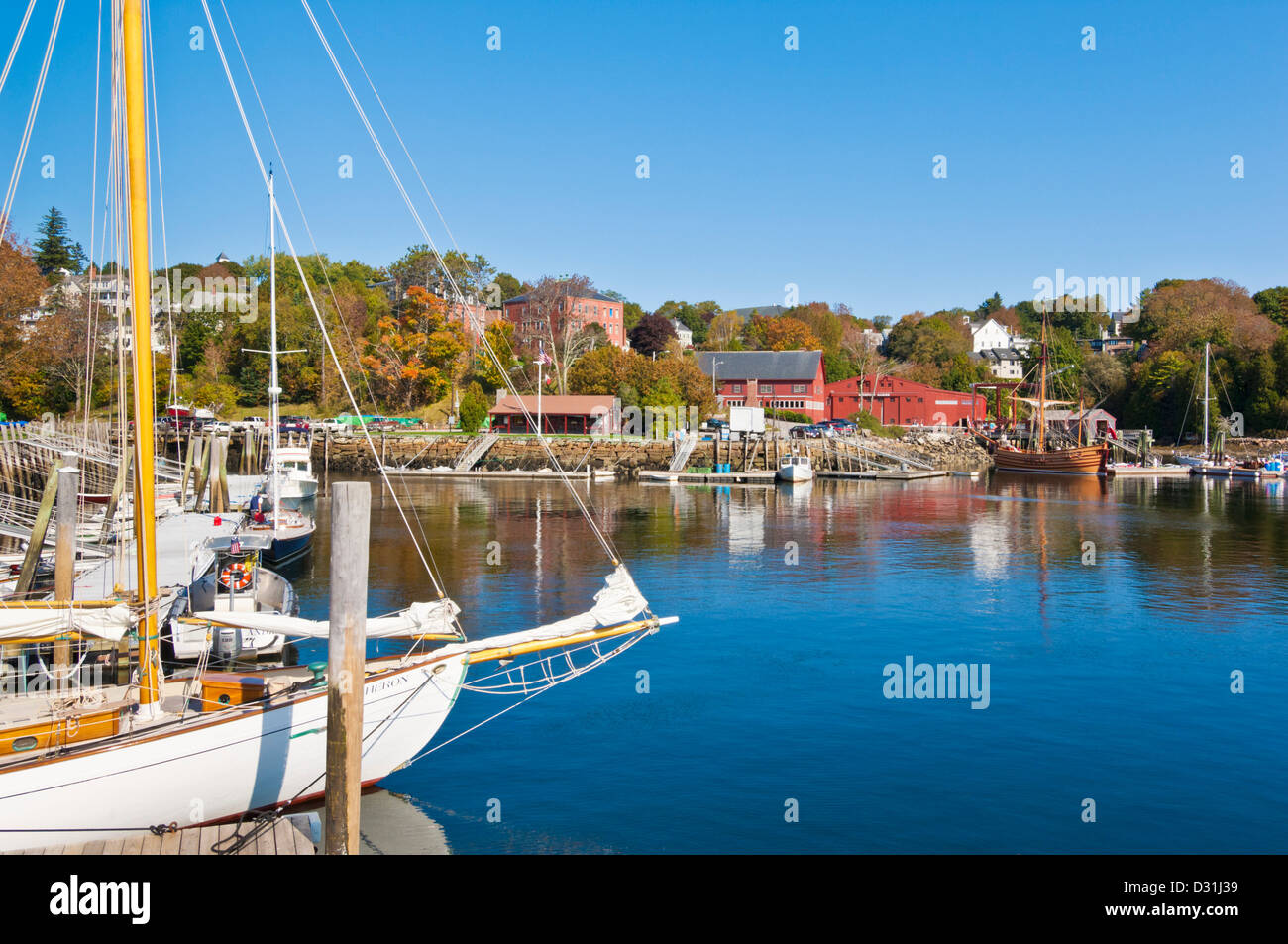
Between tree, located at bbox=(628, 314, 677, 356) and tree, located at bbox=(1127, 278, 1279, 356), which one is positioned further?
tree, located at bbox=(628, 314, 677, 356)

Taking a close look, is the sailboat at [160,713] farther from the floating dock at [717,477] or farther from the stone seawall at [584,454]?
the stone seawall at [584,454]

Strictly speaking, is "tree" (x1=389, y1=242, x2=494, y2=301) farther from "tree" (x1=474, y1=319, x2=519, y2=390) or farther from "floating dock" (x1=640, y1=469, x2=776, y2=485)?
"floating dock" (x1=640, y1=469, x2=776, y2=485)

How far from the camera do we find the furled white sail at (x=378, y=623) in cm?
1409

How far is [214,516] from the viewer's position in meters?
37.6

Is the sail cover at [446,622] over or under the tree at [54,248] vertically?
under

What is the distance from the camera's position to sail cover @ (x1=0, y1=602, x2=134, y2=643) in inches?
530

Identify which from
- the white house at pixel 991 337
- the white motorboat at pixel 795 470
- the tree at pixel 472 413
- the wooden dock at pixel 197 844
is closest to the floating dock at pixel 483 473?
the tree at pixel 472 413

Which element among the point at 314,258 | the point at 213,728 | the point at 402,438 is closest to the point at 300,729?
the point at 213,728

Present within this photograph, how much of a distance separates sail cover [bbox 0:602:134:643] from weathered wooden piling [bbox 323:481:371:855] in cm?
471

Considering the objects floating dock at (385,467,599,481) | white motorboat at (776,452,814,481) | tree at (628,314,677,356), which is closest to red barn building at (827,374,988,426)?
tree at (628,314,677,356)

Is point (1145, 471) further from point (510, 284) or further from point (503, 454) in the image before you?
point (510, 284)

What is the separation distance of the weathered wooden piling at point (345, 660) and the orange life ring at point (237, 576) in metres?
10.4

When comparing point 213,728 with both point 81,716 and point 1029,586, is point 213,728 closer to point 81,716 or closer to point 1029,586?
point 81,716
